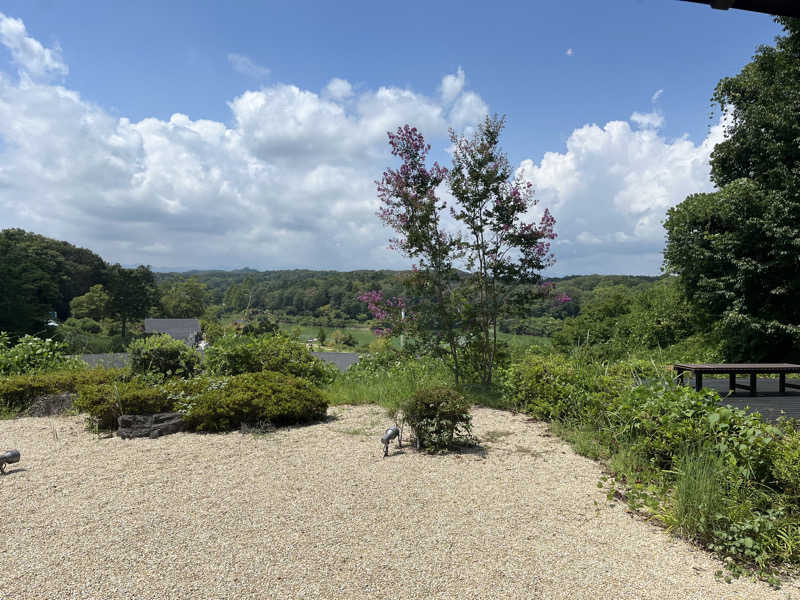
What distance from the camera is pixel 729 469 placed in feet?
9.69

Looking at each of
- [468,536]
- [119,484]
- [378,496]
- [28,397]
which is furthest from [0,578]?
[28,397]

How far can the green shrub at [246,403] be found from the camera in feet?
16.2

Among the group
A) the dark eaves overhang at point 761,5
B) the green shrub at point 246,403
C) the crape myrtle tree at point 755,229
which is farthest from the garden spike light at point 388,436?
the crape myrtle tree at point 755,229

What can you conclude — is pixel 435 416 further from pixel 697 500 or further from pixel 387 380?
pixel 387 380

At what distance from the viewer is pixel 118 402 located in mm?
4910

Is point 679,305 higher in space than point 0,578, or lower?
higher

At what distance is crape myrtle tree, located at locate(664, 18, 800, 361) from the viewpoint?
398 inches

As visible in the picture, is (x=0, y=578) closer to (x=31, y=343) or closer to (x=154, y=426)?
(x=154, y=426)

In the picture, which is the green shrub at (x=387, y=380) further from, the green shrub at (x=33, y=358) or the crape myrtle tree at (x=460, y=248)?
the green shrub at (x=33, y=358)

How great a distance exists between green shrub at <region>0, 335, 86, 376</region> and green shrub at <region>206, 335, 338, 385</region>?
106 inches

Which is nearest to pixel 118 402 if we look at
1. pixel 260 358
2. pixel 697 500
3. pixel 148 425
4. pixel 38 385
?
pixel 148 425

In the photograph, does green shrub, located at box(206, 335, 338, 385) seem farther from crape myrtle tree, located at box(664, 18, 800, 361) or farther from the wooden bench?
crape myrtle tree, located at box(664, 18, 800, 361)

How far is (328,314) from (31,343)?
20.5 m

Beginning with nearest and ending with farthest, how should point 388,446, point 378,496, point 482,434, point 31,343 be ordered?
1. point 378,496
2. point 388,446
3. point 482,434
4. point 31,343
